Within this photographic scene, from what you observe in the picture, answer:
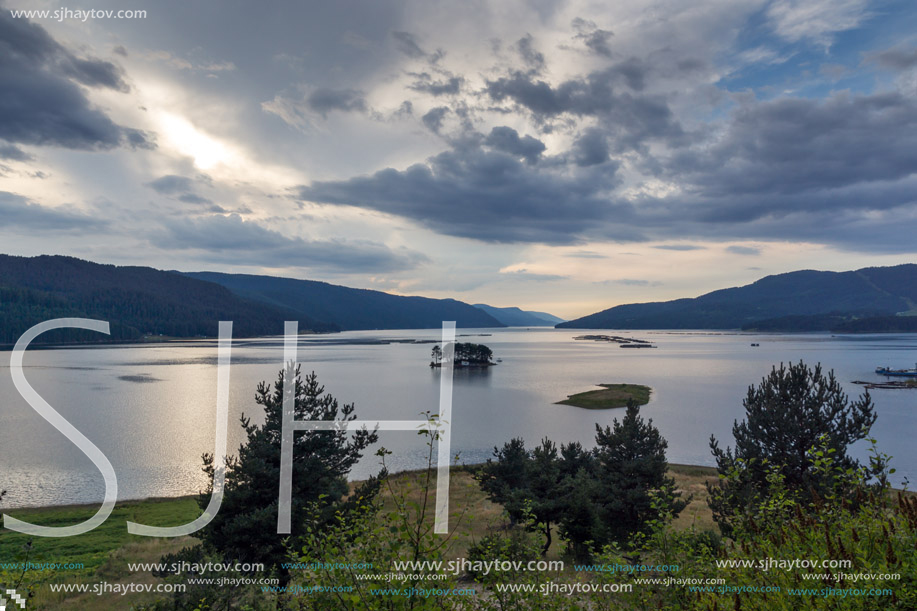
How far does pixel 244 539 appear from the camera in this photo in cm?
1402

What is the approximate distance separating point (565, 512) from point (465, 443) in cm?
2982

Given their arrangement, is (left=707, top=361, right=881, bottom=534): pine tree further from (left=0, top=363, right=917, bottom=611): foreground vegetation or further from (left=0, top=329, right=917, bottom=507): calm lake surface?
(left=0, top=329, right=917, bottom=507): calm lake surface

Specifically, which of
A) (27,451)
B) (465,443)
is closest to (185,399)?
(27,451)

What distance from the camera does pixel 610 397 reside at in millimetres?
78000

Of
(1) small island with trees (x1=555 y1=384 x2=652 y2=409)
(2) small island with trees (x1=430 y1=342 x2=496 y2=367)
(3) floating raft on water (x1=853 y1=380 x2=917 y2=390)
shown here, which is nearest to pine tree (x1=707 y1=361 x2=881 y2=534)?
(1) small island with trees (x1=555 y1=384 x2=652 y2=409)

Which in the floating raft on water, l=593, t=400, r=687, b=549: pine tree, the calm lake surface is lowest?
the calm lake surface

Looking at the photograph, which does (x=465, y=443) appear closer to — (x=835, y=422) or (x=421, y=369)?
(x=835, y=422)

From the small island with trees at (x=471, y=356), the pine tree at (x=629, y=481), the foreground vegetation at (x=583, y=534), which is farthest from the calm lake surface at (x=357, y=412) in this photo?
the pine tree at (x=629, y=481)

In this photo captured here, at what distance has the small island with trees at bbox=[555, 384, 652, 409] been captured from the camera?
73588 mm

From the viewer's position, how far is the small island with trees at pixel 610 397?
73588mm

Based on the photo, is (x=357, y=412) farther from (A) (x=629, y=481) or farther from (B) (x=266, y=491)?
(B) (x=266, y=491)

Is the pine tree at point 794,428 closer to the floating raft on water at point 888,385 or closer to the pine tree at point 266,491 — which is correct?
the pine tree at point 266,491

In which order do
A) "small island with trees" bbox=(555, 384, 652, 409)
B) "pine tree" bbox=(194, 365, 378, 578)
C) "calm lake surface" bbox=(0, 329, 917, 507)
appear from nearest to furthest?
"pine tree" bbox=(194, 365, 378, 578) → "calm lake surface" bbox=(0, 329, 917, 507) → "small island with trees" bbox=(555, 384, 652, 409)

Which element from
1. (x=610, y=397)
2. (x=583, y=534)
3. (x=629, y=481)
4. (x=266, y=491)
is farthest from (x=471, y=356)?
(x=266, y=491)
